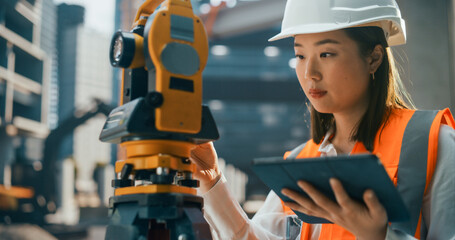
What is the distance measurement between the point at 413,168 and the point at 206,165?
21.6 inches

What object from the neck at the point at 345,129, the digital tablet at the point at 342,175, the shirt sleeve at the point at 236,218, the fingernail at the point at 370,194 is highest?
the neck at the point at 345,129

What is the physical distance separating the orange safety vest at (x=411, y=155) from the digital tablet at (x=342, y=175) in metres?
0.20

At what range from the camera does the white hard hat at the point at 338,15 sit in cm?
120

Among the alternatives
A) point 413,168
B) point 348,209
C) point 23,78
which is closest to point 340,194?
point 348,209

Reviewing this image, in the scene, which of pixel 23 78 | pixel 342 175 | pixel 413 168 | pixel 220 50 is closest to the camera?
pixel 342 175

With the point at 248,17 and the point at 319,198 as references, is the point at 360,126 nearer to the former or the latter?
the point at 319,198

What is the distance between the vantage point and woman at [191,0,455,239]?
3.44ft

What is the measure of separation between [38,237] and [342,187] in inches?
301

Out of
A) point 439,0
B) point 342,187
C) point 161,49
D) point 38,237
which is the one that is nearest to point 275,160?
point 342,187

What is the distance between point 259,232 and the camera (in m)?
1.42

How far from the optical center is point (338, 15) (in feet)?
3.94

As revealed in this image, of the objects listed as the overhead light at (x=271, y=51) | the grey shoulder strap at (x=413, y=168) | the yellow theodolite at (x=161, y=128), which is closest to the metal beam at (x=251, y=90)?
the overhead light at (x=271, y=51)

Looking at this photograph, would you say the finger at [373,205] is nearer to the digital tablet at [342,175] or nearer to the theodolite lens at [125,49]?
the digital tablet at [342,175]

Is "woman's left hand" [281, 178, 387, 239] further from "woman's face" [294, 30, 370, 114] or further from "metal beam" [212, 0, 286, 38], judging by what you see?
"metal beam" [212, 0, 286, 38]
